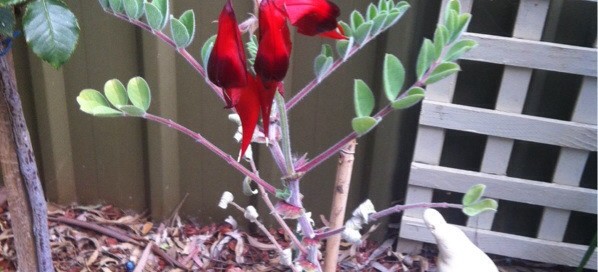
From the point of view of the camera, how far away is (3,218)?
1.67 meters

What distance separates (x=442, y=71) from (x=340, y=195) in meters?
0.36

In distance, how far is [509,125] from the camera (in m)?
1.40

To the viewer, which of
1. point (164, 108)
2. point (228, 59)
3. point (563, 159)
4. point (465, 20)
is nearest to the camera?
point (228, 59)

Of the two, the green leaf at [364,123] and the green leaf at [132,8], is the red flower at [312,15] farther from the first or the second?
the green leaf at [132,8]

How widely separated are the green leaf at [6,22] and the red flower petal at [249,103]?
44 centimetres

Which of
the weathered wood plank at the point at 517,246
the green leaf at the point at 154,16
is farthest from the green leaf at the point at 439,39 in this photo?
the weathered wood plank at the point at 517,246

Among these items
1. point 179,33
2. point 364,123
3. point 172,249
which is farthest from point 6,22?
point 172,249

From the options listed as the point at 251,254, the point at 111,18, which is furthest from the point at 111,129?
the point at 251,254

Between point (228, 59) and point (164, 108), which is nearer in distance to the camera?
point (228, 59)

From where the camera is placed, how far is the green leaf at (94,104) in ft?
2.73

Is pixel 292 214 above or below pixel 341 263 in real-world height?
above

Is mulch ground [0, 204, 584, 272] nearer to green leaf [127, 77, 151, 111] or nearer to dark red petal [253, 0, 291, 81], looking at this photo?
green leaf [127, 77, 151, 111]

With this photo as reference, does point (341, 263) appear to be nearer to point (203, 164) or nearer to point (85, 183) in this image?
point (203, 164)

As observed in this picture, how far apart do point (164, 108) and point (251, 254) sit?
45 cm
